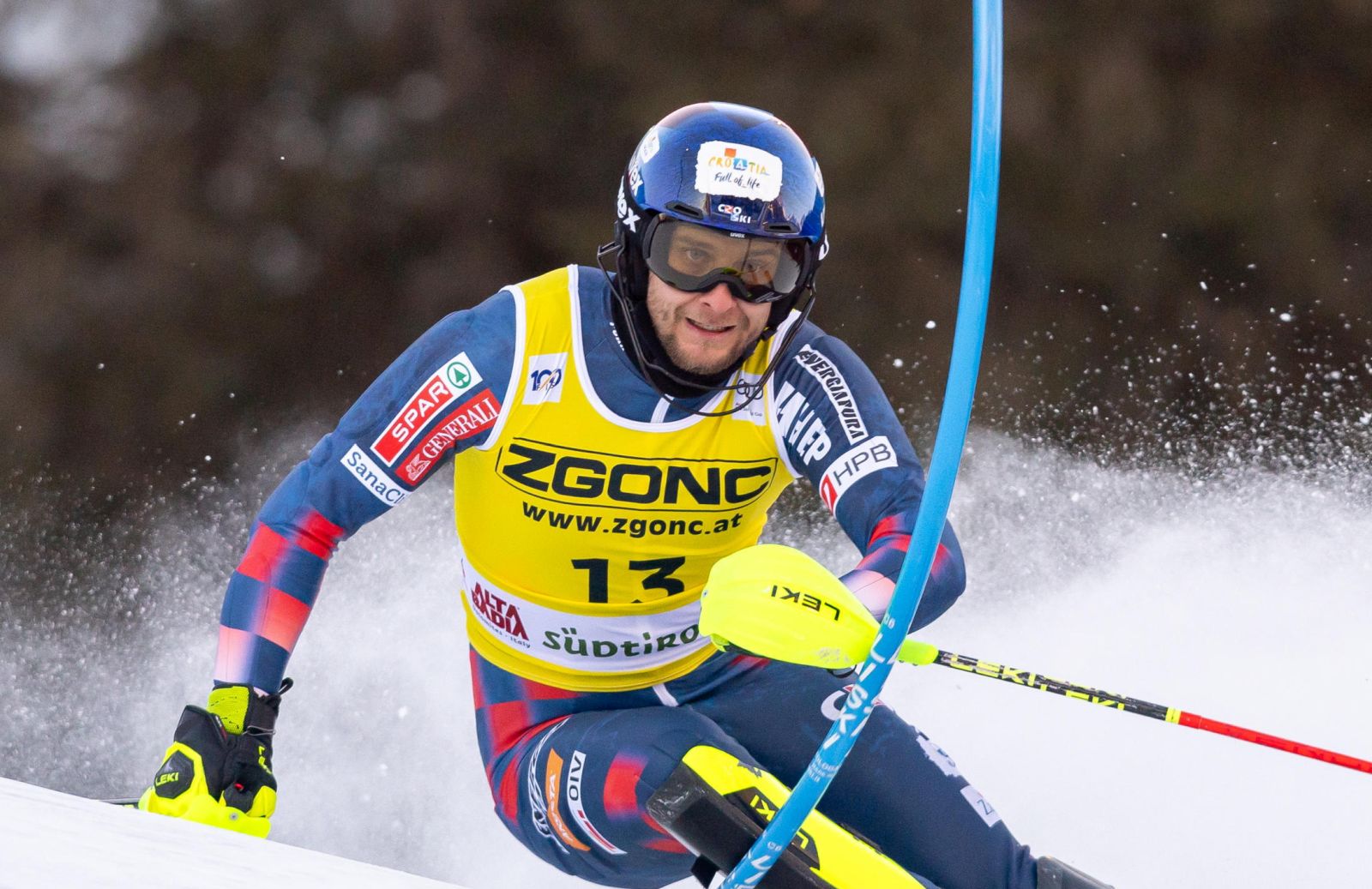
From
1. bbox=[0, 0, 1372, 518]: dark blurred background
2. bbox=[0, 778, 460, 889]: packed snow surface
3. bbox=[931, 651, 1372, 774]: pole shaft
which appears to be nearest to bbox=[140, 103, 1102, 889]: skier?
bbox=[931, 651, 1372, 774]: pole shaft

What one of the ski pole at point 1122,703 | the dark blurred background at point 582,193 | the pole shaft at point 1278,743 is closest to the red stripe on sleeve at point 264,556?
the ski pole at point 1122,703

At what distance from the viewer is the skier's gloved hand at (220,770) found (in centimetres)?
174

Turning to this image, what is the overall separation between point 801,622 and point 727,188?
→ 0.76 meters

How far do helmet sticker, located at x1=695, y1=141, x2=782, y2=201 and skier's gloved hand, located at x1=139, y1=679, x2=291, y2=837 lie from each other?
101 cm

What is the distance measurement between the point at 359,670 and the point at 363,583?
1.04 ft

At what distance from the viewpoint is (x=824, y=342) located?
86.0 inches

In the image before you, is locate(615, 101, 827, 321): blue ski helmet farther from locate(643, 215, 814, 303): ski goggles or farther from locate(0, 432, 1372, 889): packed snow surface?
locate(0, 432, 1372, 889): packed snow surface

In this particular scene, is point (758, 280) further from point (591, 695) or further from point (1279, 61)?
point (1279, 61)

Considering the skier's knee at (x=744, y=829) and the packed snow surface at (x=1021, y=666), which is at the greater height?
the packed snow surface at (x=1021, y=666)

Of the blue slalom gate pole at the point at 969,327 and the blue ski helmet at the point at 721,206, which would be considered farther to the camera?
the blue ski helmet at the point at 721,206

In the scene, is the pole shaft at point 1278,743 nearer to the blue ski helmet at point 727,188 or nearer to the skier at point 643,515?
the skier at point 643,515

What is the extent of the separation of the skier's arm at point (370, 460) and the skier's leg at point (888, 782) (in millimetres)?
637

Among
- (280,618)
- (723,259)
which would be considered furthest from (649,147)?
(280,618)

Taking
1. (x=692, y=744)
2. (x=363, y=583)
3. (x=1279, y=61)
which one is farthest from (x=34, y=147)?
(x=1279, y=61)
